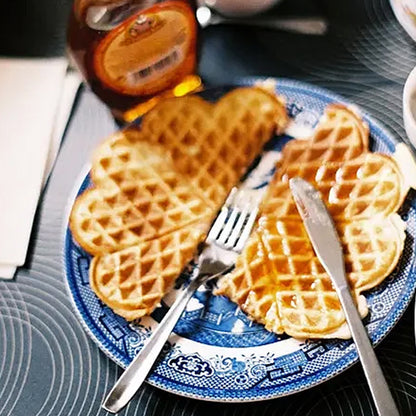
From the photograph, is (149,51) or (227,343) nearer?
(227,343)

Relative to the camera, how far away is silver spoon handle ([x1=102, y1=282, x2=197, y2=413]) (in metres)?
0.78

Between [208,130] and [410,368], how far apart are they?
0.39 m

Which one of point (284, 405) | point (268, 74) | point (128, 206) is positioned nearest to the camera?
point (284, 405)

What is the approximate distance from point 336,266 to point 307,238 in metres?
0.06

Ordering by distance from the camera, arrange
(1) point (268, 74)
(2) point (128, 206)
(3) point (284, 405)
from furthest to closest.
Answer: (1) point (268, 74)
(2) point (128, 206)
(3) point (284, 405)

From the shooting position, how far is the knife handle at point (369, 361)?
2.39 feet

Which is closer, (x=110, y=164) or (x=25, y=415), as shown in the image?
(x=25, y=415)

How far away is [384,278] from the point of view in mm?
825

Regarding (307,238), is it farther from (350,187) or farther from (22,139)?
(22,139)

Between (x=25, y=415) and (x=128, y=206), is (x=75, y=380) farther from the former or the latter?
(x=128, y=206)

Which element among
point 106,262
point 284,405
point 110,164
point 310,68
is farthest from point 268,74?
point 284,405

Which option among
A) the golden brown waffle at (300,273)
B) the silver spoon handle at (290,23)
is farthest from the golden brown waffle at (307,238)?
the silver spoon handle at (290,23)

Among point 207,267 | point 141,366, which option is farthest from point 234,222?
point 141,366

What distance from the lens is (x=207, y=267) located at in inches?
34.4
